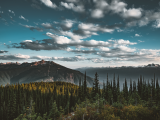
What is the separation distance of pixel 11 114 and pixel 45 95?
3955 centimetres

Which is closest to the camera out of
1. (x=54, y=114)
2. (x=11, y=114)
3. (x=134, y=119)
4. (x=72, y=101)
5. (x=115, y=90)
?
(x=134, y=119)

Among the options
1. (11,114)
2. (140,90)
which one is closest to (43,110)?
(11,114)

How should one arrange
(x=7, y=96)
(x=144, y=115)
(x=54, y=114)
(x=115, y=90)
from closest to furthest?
1. (x=144, y=115)
2. (x=54, y=114)
3. (x=115, y=90)
4. (x=7, y=96)

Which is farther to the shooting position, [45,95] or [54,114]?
[45,95]

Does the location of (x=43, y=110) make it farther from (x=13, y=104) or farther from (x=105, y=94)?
(x=105, y=94)

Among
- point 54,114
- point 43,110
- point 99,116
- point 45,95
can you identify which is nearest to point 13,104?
point 43,110

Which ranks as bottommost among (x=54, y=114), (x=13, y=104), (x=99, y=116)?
(x=13, y=104)

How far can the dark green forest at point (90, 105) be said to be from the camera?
15680 millimetres

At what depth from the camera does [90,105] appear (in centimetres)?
2353

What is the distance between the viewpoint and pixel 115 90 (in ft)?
300

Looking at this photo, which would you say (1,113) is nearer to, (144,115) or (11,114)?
(11,114)

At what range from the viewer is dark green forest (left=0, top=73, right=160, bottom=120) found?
15680 mm

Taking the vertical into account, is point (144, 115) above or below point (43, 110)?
above

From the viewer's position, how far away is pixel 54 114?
104 feet
